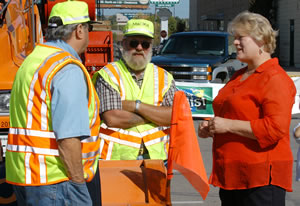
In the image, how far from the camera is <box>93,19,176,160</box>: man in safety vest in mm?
4266

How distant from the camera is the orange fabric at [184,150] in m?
3.64

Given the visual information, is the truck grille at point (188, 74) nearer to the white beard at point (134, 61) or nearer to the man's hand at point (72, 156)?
the white beard at point (134, 61)

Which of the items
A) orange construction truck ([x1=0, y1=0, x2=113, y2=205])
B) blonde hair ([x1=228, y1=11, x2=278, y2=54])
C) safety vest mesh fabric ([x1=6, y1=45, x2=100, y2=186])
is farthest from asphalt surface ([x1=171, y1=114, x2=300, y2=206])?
safety vest mesh fabric ([x1=6, y1=45, x2=100, y2=186])

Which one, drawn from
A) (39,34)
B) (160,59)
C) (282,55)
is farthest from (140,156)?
(282,55)

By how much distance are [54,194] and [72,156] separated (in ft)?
0.77

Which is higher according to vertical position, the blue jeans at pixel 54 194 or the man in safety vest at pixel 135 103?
the man in safety vest at pixel 135 103

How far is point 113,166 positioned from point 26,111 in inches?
41.4

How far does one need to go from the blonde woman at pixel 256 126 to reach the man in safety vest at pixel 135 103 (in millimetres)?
703

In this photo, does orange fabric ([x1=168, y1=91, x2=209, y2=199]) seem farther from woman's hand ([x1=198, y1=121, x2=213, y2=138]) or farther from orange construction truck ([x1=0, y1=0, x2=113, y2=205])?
orange construction truck ([x1=0, y1=0, x2=113, y2=205])

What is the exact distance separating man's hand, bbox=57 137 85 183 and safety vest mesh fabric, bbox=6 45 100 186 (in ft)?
0.16

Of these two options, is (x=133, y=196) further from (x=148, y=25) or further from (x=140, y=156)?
(x=148, y=25)

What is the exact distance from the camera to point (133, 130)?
14.1ft

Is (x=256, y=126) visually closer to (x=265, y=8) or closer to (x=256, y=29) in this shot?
(x=256, y=29)

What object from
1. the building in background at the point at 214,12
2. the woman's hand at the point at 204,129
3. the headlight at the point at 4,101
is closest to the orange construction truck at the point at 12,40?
the headlight at the point at 4,101
